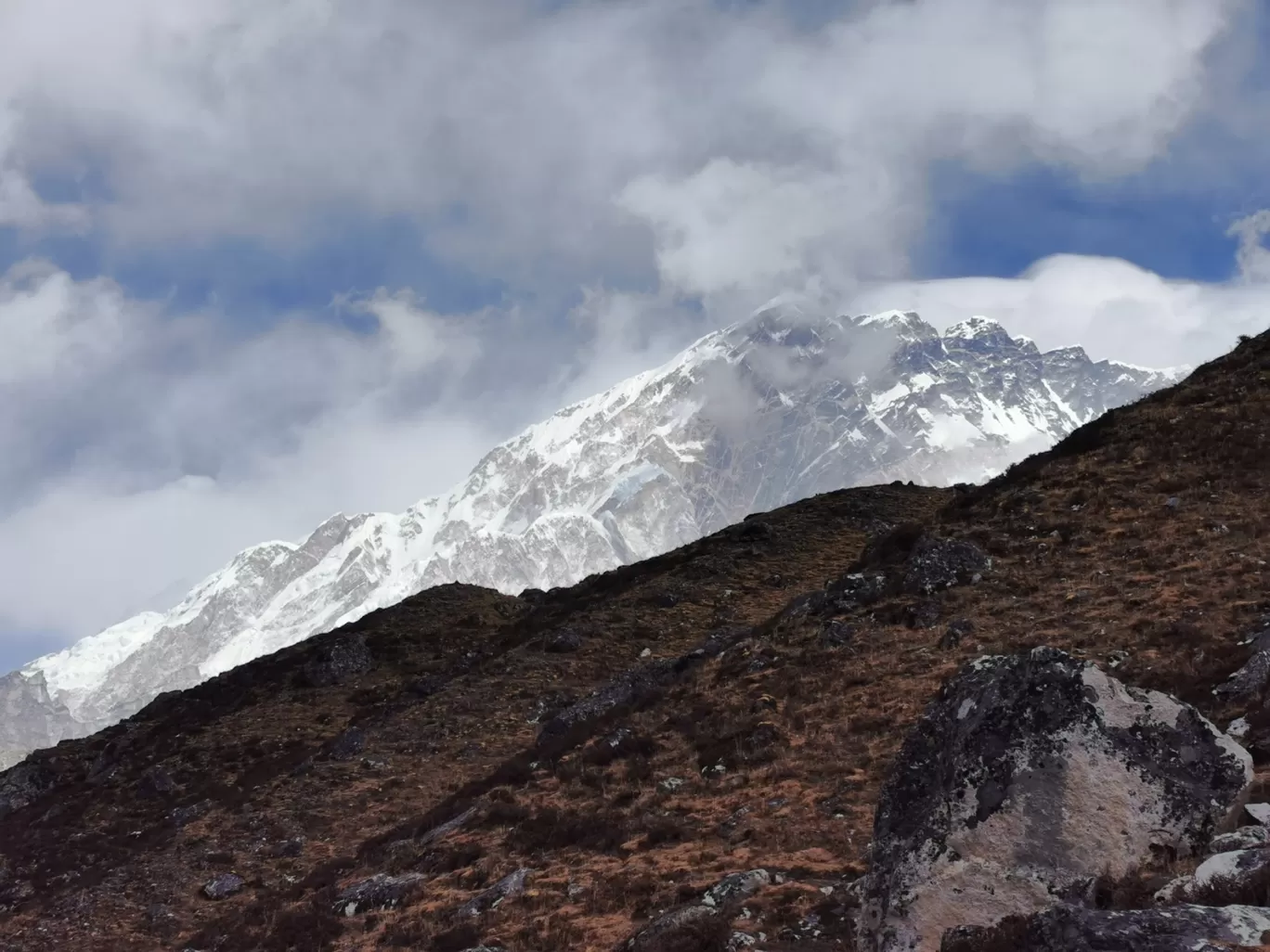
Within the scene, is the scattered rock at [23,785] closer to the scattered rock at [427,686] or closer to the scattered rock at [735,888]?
the scattered rock at [427,686]

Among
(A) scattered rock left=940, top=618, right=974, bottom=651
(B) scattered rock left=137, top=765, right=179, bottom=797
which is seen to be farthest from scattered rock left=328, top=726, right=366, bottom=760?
(A) scattered rock left=940, top=618, right=974, bottom=651

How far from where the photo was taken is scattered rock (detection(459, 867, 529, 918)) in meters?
19.2

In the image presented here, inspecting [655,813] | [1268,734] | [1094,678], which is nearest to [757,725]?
[655,813]

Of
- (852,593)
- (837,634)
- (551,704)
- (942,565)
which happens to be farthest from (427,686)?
(942,565)

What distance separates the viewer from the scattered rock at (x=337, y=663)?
51.5 meters

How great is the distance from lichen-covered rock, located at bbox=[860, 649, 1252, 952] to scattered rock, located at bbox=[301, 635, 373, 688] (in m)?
43.8

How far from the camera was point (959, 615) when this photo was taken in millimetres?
28938

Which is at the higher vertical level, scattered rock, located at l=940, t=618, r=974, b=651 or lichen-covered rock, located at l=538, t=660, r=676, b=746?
lichen-covered rock, located at l=538, t=660, r=676, b=746

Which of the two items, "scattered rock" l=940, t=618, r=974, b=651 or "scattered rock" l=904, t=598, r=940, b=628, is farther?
"scattered rock" l=904, t=598, r=940, b=628

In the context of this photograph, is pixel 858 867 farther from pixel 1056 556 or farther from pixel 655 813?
pixel 1056 556

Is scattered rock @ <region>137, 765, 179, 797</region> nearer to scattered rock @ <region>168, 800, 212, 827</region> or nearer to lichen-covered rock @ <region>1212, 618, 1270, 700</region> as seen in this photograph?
scattered rock @ <region>168, 800, 212, 827</region>

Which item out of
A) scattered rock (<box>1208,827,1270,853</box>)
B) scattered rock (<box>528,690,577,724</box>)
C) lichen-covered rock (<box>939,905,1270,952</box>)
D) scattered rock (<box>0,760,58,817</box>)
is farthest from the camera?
scattered rock (<box>0,760,58,817</box>)

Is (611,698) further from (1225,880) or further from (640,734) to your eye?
(1225,880)

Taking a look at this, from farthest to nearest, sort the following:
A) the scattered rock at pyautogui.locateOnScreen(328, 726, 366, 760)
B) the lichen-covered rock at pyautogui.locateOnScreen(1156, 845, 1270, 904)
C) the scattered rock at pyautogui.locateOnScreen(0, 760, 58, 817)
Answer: the scattered rock at pyautogui.locateOnScreen(0, 760, 58, 817) → the scattered rock at pyautogui.locateOnScreen(328, 726, 366, 760) → the lichen-covered rock at pyautogui.locateOnScreen(1156, 845, 1270, 904)
